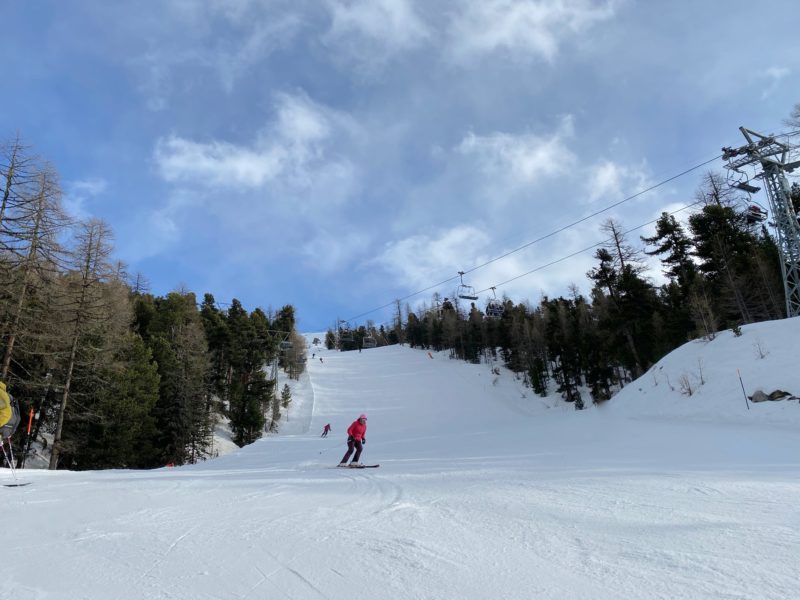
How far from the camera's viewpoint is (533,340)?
57094 millimetres

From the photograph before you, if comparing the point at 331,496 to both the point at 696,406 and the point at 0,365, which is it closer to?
the point at 696,406

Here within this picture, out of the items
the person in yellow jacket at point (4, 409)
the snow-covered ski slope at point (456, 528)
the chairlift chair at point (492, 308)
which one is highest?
the chairlift chair at point (492, 308)

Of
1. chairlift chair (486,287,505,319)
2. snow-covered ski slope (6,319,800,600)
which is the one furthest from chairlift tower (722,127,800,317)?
chairlift chair (486,287,505,319)

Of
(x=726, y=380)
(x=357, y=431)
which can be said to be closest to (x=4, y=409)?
(x=357, y=431)

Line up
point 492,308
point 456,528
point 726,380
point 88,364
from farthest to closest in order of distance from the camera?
point 492,308
point 88,364
point 726,380
point 456,528

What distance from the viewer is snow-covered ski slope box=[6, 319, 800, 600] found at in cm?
286

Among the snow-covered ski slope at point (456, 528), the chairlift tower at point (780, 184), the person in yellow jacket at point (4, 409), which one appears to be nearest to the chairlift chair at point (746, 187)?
the chairlift tower at point (780, 184)

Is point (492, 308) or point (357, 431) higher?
point (492, 308)

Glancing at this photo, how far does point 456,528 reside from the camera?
13.8 ft

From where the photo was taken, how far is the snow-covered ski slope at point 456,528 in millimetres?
2859

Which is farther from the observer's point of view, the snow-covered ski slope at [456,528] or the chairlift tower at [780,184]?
the chairlift tower at [780,184]

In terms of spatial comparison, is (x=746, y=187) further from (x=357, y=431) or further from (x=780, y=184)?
(x=357, y=431)

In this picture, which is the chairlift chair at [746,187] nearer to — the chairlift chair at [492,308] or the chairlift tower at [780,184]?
the chairlift tower at [780,184]

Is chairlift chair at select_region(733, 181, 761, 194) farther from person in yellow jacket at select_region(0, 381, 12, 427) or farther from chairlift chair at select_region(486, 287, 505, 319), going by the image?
person in yellow jacket at select_region(0, 381, 12, 427)
